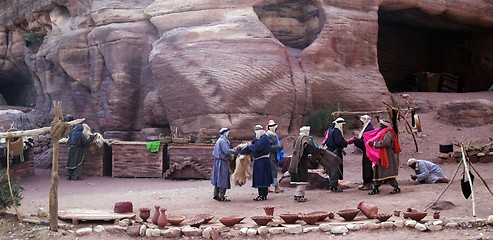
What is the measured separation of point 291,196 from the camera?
1086 centimetres

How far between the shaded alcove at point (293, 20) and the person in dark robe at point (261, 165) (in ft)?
29.0

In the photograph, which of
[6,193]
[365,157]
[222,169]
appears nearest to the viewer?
[6,193]

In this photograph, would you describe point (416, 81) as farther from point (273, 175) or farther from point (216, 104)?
point (273, 175)

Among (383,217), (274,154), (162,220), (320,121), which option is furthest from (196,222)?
(320,121)

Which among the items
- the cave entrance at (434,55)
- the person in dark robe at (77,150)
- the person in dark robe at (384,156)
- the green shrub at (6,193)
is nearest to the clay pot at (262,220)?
the person in dark robe at (384,156)

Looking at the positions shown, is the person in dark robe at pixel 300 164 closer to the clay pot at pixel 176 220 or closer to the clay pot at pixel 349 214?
the clay pot at pixel 349 214

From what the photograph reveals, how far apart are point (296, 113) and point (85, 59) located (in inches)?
355

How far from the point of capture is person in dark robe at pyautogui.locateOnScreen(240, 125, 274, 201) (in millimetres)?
10500

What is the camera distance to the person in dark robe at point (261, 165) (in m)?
10.5

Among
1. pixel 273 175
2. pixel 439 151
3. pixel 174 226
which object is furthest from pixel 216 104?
pixel 174 226

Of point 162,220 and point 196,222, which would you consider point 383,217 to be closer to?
point 196,222

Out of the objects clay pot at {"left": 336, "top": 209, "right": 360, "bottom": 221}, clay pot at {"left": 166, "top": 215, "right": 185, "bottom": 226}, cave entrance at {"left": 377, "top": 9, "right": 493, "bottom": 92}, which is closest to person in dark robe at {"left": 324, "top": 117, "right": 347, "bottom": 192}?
clay pot at {"left": 336, "top": 209, "right": 360, "bottom": 221}

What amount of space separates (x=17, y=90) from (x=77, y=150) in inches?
705

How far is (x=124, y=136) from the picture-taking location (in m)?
19.6
